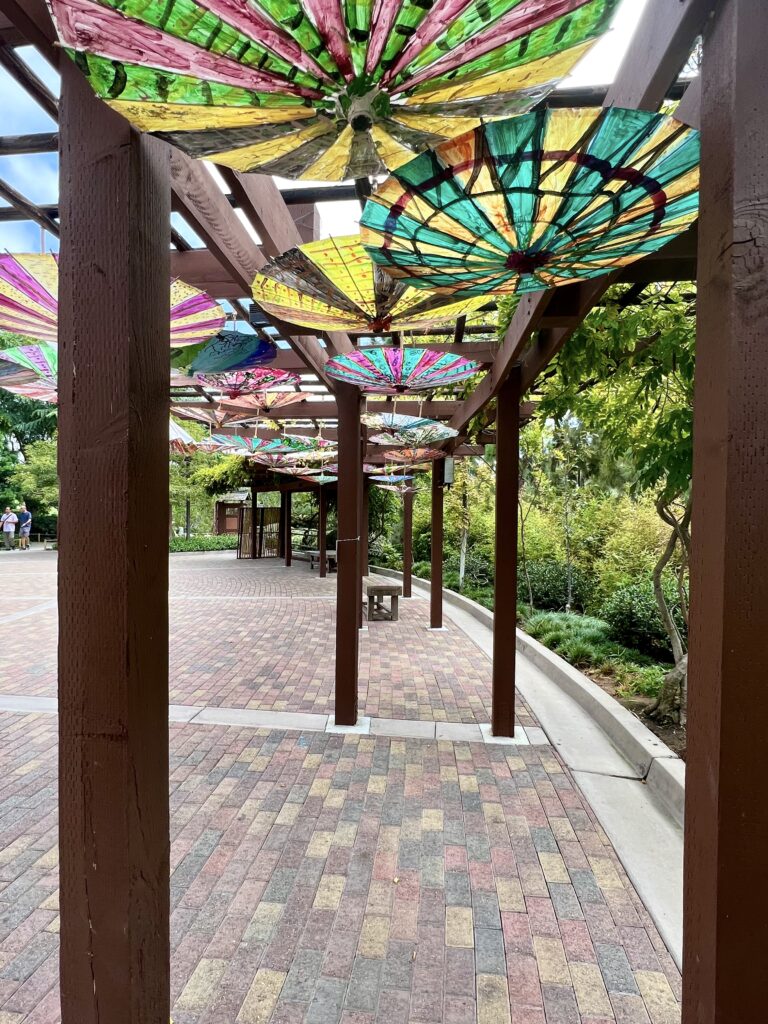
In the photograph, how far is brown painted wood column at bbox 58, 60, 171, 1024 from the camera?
115 centimetres

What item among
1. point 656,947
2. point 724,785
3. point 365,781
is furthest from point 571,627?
point 724,785

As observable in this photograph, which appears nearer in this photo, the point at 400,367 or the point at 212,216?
the point at 212,216

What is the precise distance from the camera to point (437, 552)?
8617 millimetres

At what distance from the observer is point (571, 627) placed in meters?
8.20

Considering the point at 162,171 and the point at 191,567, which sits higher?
the point at 162,171

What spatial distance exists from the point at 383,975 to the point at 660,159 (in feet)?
9.50

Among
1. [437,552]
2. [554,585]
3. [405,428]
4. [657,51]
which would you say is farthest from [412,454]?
[554,585]

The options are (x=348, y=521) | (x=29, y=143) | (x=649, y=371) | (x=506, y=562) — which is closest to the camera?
(x=29, y=143)

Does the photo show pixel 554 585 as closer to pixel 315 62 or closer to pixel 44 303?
pixel 44 303

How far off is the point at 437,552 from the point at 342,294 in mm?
6676

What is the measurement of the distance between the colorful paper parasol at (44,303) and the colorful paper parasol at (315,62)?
4.73ft

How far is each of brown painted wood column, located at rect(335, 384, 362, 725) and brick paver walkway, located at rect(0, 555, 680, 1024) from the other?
892 millimetres

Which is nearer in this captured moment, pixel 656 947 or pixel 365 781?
pixel 656 947

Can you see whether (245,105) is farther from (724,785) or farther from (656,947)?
(656,947)
